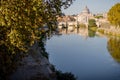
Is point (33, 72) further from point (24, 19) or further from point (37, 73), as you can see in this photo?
point (24, 19)

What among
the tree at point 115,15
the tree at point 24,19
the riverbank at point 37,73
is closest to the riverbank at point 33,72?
the riverbank at point 37,73

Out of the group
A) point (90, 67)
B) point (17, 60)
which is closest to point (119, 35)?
point (90, 67)

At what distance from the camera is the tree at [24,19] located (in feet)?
28.6

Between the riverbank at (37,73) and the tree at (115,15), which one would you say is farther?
the tree at (115,15)

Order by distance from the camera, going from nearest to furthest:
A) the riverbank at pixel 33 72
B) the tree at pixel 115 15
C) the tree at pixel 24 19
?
1. the tree at pixel 24 19
2. the riverbank at pixel 33 72
3. the tree at pixel 115 15

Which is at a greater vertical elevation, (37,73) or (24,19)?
(24,19)

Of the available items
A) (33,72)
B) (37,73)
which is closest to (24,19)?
(37,73)

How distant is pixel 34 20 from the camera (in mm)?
9195

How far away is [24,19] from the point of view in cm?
907

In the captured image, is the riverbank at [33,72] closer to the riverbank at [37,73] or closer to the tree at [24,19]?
the riverbank at [37,73]

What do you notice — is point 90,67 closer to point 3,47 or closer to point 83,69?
point 83,69

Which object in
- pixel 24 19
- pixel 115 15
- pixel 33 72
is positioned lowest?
pixel 115 15

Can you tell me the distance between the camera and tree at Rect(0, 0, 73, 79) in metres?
8.71

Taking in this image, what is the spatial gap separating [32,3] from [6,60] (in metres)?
2.56
